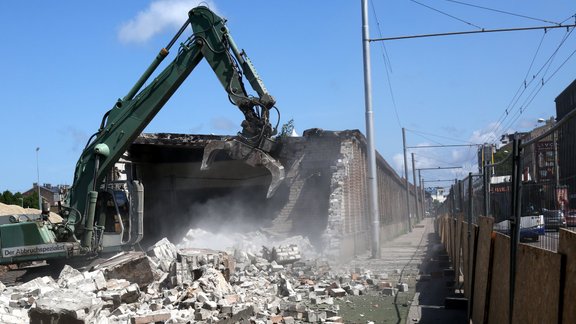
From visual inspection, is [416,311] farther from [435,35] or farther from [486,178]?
[435,35]

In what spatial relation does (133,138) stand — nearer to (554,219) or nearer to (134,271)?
(134,271)

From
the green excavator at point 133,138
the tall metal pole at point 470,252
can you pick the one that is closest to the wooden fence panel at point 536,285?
the tall metal pole at point 470,252

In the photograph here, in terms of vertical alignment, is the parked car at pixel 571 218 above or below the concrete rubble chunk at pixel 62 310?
above

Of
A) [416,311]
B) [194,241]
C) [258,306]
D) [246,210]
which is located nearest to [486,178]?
[416,311]

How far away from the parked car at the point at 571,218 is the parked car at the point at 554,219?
59mm

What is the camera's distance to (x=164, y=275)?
39.0 ft

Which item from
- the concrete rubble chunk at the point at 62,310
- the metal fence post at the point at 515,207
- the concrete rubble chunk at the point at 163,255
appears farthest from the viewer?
the concrete rubble chunk at the point at 163,255

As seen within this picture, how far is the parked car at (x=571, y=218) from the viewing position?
397 cm

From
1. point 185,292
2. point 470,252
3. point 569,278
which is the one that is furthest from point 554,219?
point 185,292

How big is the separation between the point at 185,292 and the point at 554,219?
286 inches

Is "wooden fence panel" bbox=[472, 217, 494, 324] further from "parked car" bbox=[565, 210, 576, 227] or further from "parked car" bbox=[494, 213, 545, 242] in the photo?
"parked car" bbox=[565, 210, 576, 227]

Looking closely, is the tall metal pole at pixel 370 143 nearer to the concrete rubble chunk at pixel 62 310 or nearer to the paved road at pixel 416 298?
the paved road at pixel 416 298

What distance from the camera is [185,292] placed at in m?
10.3

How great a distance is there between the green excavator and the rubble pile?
1271 mm
